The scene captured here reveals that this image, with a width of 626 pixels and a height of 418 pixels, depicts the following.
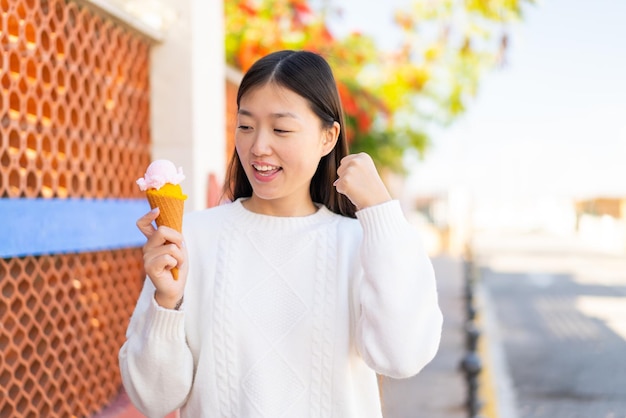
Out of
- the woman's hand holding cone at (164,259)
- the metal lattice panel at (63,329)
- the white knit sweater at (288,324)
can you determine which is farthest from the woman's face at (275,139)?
the metal lattice panel at (63,329)

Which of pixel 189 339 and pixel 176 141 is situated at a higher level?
pixel 176 141

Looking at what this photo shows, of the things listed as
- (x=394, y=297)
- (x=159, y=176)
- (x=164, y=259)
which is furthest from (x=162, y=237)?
(x=394, y=297)

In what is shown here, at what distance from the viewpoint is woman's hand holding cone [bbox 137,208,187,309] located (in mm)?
1746

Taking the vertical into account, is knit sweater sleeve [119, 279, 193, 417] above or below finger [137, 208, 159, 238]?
below

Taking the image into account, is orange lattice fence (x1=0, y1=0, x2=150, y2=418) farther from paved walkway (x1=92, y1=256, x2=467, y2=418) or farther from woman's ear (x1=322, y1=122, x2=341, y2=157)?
woman's ear (x1=322, y1=122, x2=341, y2=157)

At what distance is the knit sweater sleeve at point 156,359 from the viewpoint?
1.82 m

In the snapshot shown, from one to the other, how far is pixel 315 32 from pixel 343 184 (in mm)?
6507

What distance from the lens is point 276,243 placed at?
1.99m

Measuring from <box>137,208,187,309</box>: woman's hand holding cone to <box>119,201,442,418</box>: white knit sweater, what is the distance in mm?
45

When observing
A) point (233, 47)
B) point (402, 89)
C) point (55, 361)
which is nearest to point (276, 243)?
point (55, 361)

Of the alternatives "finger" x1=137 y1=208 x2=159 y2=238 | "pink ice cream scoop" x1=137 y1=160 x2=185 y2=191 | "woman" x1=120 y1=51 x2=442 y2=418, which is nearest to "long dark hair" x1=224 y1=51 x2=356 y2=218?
"woman" x1=120 y1=51 x2=442 y2=418

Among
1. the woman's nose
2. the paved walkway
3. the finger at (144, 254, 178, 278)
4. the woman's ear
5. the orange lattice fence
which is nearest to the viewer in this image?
the finger at (144, 254, 178, 278)

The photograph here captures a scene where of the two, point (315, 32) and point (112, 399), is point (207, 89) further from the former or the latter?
point (315, 32)

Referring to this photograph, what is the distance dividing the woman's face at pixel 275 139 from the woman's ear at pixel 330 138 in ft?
0.20
